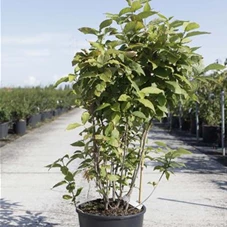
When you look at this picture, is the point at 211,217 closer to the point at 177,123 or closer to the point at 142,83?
the point at 142,83

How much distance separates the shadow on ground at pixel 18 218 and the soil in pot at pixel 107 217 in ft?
4.18

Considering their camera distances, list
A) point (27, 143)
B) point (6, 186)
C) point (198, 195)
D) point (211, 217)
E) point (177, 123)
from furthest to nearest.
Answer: point (177, 123) → point (27, 143) → point (6, 186) → point (198, 195) → point (211, 217)

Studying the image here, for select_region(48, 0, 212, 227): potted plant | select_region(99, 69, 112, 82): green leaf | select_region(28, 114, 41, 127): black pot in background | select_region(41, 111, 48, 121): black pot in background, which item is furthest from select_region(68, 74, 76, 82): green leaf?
select_region(41, 111, 48, 121): black pot in background

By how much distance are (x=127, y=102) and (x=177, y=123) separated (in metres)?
13.9

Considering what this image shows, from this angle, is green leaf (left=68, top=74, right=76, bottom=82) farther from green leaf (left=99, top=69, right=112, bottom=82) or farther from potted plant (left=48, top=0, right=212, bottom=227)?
green leaf (left=99, top=69, right=112, bottom=82)

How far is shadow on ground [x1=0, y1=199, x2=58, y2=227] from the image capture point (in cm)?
369

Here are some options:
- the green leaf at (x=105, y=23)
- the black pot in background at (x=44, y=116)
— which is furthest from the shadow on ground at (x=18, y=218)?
the black pot in background at (x=44, y=116)

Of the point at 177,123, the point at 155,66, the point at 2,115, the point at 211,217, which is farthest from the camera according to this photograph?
the point at 177,123

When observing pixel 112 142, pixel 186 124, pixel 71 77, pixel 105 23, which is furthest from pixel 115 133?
pixel 186 124

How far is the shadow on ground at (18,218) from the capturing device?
3.69 meters

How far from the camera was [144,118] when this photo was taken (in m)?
2.25

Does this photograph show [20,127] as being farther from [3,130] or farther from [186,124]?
[186,124]

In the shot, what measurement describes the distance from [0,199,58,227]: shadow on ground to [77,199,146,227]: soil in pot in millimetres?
1274

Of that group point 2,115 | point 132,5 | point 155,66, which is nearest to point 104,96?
point 155,66
